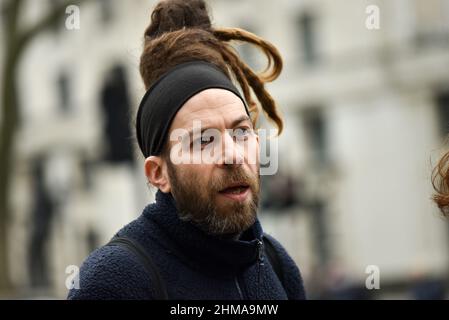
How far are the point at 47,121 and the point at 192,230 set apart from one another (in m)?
44.8

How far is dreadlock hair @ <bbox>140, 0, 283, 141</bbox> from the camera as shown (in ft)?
10.7

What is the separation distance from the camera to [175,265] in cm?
308

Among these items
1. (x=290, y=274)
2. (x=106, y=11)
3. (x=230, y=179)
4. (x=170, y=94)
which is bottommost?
(x=290, y=274)

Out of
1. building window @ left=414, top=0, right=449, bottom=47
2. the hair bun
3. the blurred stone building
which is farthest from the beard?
building window @ left=414, top=0, right=449, bottom=47

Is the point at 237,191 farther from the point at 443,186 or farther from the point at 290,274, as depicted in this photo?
the point at 443,186

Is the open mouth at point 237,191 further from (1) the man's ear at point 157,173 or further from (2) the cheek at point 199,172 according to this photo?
(1) the man's ear at point 157,173

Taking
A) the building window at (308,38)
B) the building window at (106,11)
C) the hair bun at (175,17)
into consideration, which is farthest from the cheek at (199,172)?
the building window at (106,11)

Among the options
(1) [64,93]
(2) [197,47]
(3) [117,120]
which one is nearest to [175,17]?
(2) [197,47]

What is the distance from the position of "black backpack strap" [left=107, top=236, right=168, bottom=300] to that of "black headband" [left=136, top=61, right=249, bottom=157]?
26 cm

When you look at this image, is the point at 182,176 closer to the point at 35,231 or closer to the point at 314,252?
the point at 35,231

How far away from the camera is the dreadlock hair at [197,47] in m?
3.26

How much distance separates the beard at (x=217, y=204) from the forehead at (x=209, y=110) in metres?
0.14

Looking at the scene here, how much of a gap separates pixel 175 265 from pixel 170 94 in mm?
452
